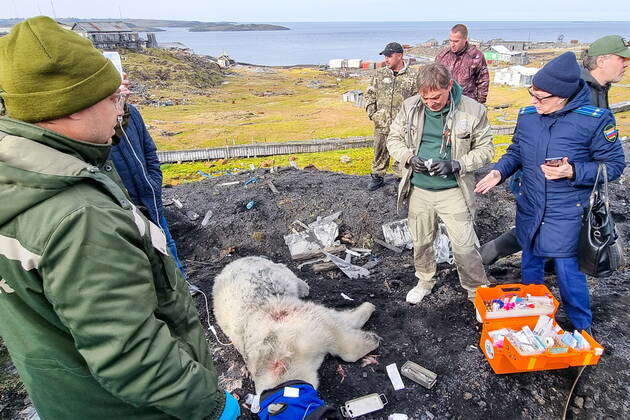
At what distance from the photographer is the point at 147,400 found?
179 centimetres

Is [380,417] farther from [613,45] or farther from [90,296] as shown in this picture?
[613,45]

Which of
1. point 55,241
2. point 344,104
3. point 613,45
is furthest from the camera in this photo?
point 344,104

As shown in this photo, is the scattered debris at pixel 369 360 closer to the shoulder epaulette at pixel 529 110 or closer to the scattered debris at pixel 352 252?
the scattered debris at pixel 352 252

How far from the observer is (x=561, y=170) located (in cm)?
399

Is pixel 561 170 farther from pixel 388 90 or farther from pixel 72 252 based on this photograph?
pixel 388 90

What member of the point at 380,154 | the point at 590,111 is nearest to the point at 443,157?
the point at 590,111

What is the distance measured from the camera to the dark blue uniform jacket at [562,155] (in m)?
4.04

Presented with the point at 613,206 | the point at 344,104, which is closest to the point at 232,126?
the point at 344,104

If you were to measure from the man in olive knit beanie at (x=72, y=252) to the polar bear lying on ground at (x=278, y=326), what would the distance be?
2.40 metres

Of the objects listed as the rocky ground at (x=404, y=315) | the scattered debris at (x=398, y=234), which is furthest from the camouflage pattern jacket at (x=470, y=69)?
the scattered debris at (x=398, y=234)

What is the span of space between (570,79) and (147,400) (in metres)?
→ 4.75

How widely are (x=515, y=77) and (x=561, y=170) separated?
4848 centimetres

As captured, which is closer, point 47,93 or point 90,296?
point 90,296

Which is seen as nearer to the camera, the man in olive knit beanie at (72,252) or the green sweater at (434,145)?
the man in olive knit beanie at (72,252)
